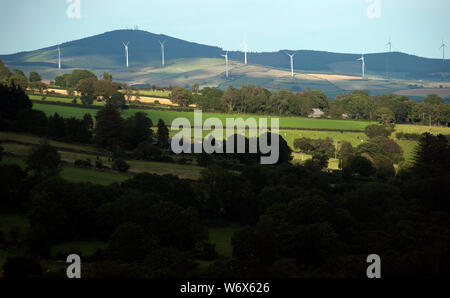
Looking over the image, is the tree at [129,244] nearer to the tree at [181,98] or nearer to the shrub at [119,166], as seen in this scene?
the shrub at [119,166]

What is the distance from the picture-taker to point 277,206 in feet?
199

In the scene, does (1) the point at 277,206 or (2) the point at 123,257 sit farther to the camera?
(1) the point at 277,206

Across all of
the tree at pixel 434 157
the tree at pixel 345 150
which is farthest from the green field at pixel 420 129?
the tree at pixel 434 157

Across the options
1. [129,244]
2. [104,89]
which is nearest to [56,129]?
[129,244]

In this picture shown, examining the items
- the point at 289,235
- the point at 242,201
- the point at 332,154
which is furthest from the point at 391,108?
the point at 289,235

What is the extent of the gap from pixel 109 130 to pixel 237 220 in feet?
136

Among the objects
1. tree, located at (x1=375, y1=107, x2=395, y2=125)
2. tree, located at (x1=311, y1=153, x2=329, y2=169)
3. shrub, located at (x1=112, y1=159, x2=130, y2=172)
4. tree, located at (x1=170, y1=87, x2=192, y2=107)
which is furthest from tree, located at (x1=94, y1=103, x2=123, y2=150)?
tree, located at (x1=375, y1=107, x2=395, y2=125)

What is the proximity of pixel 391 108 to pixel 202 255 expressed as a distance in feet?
443

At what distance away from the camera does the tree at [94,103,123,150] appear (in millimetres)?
97688

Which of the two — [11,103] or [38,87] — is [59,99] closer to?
[38,87]

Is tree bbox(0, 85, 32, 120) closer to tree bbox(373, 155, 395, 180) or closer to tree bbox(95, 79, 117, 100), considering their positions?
tree bbox(95, 79, 117, 100)

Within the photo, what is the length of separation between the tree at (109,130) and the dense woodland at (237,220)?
1024cm

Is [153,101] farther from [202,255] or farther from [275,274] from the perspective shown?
[275,274]

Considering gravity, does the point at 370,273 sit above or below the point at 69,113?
below
